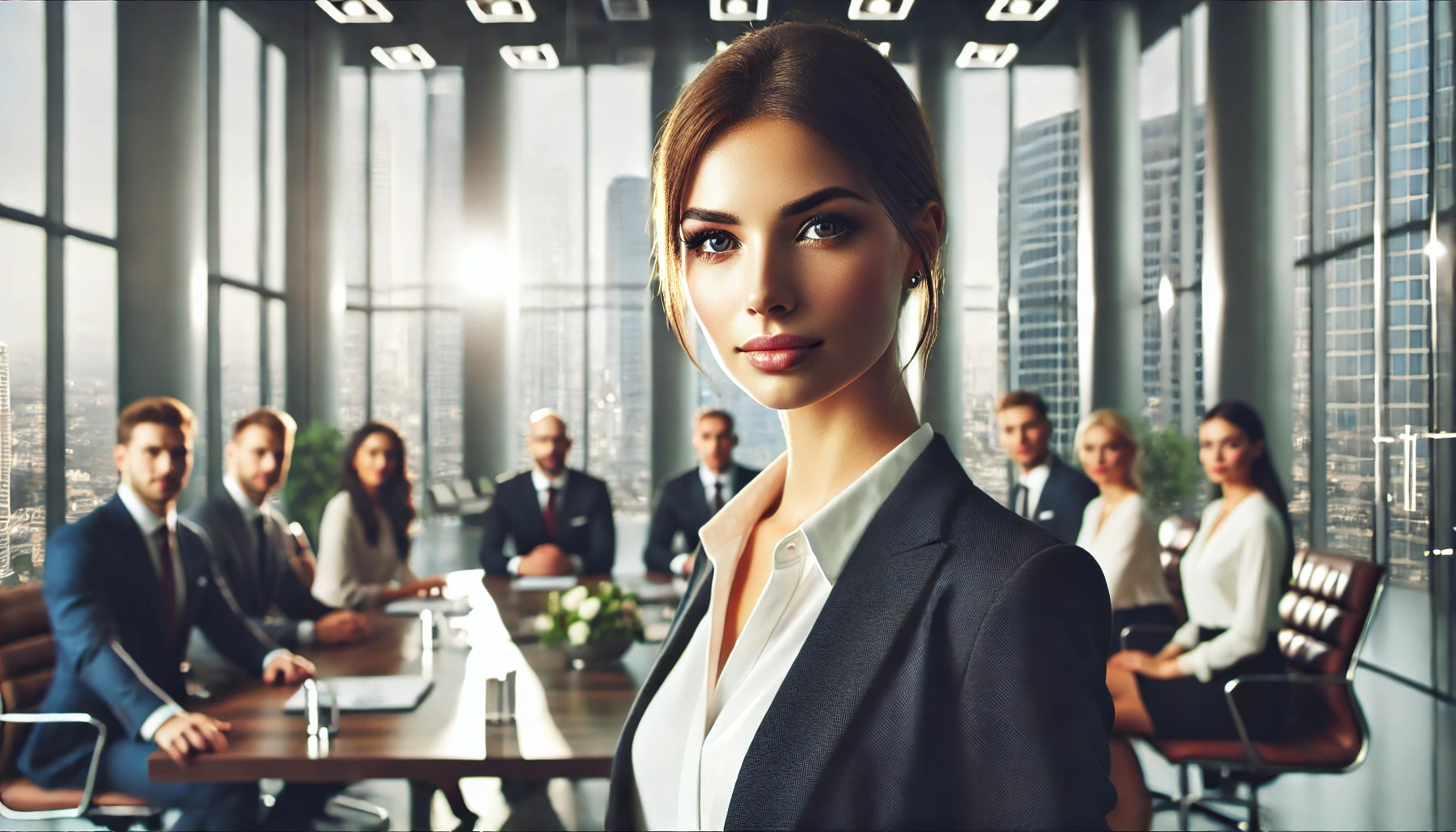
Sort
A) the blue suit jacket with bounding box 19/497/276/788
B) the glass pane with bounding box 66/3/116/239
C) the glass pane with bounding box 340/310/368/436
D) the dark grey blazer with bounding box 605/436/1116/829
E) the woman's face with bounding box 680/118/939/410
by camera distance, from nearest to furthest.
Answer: the dark grey blazer with bounding box 605/436/1116/829 < the woman's face with bounding box 680/118/939/410 < the blue suit jacket with bounding box 19/497/276/788 < the glass pane with bounding box 66/3/116/239 < the glass pane with bounding box 340/310/368/436

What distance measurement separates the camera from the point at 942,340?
389 cm

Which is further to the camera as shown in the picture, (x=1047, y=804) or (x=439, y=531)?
(x=439, y=531)

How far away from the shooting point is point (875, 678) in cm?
78

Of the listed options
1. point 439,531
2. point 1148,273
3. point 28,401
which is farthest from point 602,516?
point 1148,273

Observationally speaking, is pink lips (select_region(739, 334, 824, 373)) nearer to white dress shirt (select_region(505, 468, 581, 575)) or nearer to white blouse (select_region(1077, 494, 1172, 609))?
white blouse (select_region(1077, 494, 1172, 609))

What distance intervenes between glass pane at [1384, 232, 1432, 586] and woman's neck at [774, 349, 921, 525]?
3.35m

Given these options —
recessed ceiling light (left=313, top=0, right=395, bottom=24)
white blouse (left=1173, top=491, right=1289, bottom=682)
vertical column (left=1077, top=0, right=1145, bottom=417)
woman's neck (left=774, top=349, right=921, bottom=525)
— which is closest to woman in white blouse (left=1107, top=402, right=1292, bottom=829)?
white blouse (left=1173, top=491, right=1289, bottom=682)

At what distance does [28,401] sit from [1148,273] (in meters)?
4.34

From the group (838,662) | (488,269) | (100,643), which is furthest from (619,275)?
(838,662)

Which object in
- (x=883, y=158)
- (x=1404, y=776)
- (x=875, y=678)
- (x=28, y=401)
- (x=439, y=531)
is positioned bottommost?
(x=1404, y=776)

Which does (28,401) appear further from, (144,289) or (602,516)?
(602,516)

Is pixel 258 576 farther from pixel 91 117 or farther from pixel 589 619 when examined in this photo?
pixel 91 117

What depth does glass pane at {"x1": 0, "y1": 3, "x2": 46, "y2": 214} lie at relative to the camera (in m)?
3.08

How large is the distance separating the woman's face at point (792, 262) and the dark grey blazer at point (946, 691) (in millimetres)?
159
